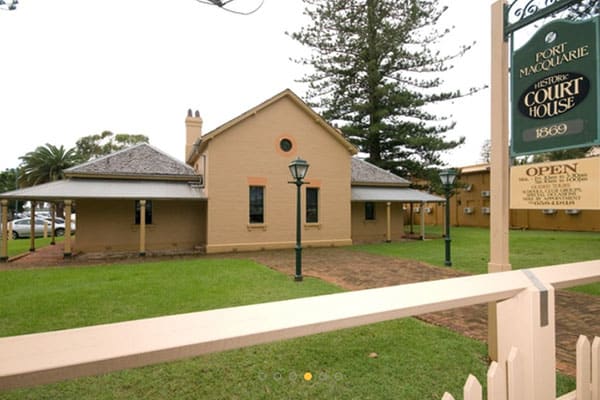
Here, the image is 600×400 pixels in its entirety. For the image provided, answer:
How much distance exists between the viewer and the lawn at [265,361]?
11.3 ft

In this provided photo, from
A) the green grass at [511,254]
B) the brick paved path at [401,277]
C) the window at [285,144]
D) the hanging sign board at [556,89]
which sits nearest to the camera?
the hanging sign board at [556,89]

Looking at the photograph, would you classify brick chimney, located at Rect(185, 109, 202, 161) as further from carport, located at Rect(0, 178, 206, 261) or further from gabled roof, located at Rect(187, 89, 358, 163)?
carport, located at Rect(0, 178, 206, 261)

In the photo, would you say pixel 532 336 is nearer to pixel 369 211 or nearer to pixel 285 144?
pixel 285 144

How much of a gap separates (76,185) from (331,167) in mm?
12035

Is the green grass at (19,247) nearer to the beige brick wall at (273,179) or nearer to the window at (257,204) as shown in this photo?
the beige brick wall at (273,179)

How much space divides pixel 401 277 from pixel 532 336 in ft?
26.6

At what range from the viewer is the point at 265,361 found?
13.5 feet

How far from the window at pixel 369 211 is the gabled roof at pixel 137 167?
403 inches

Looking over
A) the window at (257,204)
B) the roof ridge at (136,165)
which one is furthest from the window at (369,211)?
the roof ridge at (136,165)

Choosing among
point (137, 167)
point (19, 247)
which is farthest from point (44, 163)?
point (137, 167)

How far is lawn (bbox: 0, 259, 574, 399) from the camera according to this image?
346 cm

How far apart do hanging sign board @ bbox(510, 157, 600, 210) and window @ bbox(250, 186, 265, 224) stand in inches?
523

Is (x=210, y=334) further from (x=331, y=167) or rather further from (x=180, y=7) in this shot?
(x=331, y=167)

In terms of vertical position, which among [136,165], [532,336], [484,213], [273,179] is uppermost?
[136,165]
